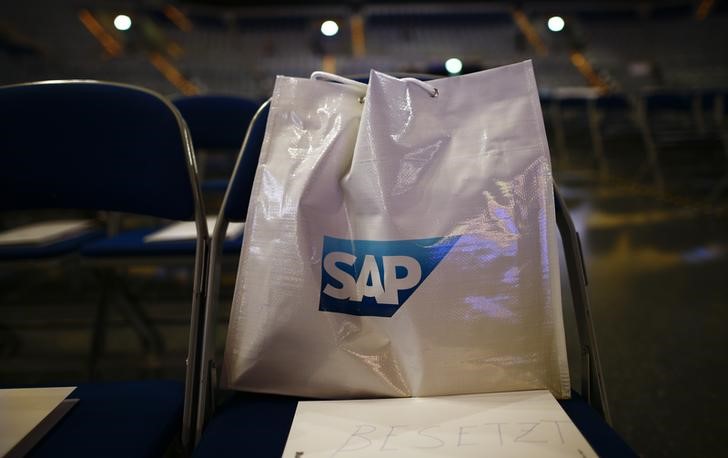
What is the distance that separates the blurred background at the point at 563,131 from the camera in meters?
1.29

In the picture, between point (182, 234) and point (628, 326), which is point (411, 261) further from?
point (628, 326)

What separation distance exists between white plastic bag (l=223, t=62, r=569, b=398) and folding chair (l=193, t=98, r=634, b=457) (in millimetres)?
25

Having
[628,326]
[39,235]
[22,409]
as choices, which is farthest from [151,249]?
[628,326]

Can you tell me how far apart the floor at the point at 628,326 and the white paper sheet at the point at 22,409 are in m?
0.79

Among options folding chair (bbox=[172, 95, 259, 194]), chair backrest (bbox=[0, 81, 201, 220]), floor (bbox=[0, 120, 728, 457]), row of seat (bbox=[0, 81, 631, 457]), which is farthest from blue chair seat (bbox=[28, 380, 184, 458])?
folding chair (bbox=[172, 95, 259, 194])

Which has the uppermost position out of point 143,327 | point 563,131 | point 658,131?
point 563,131

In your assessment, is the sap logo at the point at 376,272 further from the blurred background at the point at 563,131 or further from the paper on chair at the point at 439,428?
the blurred background at the point at 563,131

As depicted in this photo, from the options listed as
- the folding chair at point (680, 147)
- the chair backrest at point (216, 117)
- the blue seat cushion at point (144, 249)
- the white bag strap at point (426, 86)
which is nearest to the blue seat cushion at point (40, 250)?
the blue seat cushion at point (144, 249)

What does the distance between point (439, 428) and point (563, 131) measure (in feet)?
22.8

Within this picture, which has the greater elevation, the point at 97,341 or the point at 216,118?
the point at 216,118

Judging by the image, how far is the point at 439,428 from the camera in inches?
17.3

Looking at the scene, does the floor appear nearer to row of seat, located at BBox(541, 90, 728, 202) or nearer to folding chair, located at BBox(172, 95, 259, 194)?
folding chair, located at BBox(172, 95, 259, 194)

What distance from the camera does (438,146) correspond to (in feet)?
1.76

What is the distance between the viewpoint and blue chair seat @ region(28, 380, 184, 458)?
17.2 inches
